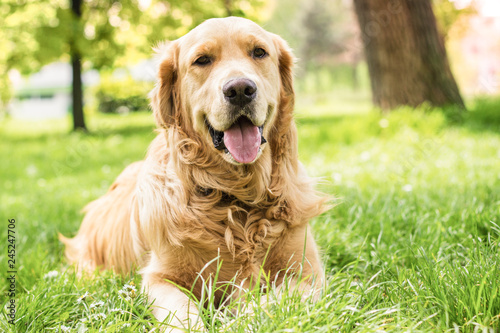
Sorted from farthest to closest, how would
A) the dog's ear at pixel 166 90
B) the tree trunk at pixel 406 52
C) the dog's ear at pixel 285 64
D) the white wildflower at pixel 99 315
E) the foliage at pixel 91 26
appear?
the foliage at pixel 91 26
the tree trunk at pixel 406 52
the dog's ear at pixel 285 64
the dog's ear at pixel 166 90
the white wildflower at pixel 99 315

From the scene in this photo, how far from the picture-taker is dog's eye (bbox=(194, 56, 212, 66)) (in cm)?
242

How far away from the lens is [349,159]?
17.8ft

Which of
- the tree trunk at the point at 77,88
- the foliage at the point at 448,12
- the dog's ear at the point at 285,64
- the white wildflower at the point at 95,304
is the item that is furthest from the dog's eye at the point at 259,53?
the foliage at the point at 448,12

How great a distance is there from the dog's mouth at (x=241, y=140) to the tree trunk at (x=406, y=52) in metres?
5.45

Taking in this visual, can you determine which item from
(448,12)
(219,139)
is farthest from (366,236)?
(448,12)

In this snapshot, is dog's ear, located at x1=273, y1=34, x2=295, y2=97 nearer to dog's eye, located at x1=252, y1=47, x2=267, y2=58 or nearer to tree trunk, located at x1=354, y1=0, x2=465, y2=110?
dog's eye, located at x1=252, y1=47, x2=267, y2=58

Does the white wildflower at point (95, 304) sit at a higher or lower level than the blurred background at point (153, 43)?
lower

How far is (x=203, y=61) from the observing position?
243cm

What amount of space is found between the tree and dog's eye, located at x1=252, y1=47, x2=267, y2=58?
9425 millimetres

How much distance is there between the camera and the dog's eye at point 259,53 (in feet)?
8.11

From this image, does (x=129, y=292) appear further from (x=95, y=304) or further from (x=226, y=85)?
(x=226, y=85)

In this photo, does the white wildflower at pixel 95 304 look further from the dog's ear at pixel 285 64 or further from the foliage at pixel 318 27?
the foliage at pixel 318 27

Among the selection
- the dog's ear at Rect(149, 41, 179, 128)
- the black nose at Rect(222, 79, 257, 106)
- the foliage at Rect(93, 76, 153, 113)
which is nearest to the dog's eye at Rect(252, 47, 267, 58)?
the black nose at Rect(222, 79, 257, 106)

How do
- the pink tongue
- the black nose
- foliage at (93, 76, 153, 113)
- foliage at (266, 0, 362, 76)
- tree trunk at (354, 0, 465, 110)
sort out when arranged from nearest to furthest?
the black nose < the pink tongue < tree trunk at (354, 0, 465, 110) < foliage at (93, 76, 153, 113) < foliage at (266, 0, 362, 76)
